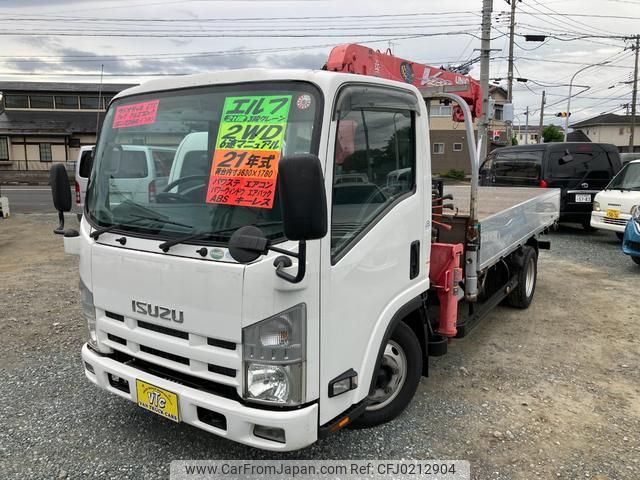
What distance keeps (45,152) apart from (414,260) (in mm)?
37102

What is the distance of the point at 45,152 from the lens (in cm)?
3409

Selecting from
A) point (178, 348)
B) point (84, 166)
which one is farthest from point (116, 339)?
point (84, 166)

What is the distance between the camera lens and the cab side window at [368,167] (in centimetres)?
245

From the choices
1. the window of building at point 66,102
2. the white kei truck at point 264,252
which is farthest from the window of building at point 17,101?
the white kei truck at point 264,252

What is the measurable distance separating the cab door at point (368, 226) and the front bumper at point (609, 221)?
760cm

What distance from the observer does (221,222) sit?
7.73 ft

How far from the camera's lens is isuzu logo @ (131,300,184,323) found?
241 centimetres

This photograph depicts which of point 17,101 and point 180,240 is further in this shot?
point 17,101

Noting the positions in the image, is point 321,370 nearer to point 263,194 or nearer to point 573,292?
point 263,194

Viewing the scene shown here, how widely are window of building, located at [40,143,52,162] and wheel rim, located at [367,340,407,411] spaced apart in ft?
Answer: 121

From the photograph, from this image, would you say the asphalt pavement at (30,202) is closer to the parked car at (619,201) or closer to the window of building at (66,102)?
the parked car at (619,201)

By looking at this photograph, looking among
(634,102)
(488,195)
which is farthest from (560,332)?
(634,102)

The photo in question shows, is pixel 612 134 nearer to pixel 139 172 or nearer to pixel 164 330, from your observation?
pixel 139 172

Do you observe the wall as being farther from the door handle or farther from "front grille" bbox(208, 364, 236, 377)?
"front grille" bbox(208, 364, 236, 377)
